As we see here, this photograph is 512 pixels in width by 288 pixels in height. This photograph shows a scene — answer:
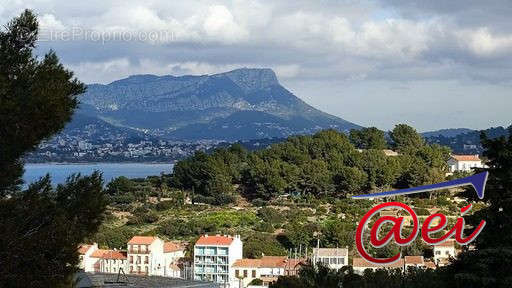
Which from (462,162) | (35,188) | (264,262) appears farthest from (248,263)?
(462,162)

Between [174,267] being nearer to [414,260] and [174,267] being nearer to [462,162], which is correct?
[414,260]

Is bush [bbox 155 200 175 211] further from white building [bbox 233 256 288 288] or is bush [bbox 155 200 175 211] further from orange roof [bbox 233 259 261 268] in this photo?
white building [bbox 233 256 288 288]

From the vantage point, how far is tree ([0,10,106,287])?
1021cm

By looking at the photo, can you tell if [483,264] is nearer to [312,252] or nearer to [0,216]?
[0,216]

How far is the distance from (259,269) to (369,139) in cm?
3059

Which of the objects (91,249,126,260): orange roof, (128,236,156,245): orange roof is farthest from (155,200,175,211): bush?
(128,236,156,245): orange roof

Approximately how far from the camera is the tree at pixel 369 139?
220ft

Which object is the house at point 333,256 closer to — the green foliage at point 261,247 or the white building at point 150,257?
the green foliage at point 261,247

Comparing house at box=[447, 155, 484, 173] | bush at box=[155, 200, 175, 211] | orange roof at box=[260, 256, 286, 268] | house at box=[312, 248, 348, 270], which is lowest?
orange roof at box=[260, 256, 286, 268]

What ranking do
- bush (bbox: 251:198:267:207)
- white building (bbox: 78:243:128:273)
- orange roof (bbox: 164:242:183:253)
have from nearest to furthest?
1. white building (bbox: 78:243:128:273)
2. orange roof (bbox: 164:242:183:253)
3. bush (bbox: 251:198:267:207)

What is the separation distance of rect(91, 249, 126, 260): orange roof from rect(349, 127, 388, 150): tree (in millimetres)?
28988

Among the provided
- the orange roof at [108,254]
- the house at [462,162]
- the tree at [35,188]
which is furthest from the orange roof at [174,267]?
the house at [462,162]

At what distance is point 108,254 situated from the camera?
4181cm

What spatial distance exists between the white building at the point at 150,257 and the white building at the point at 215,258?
1.27 m
